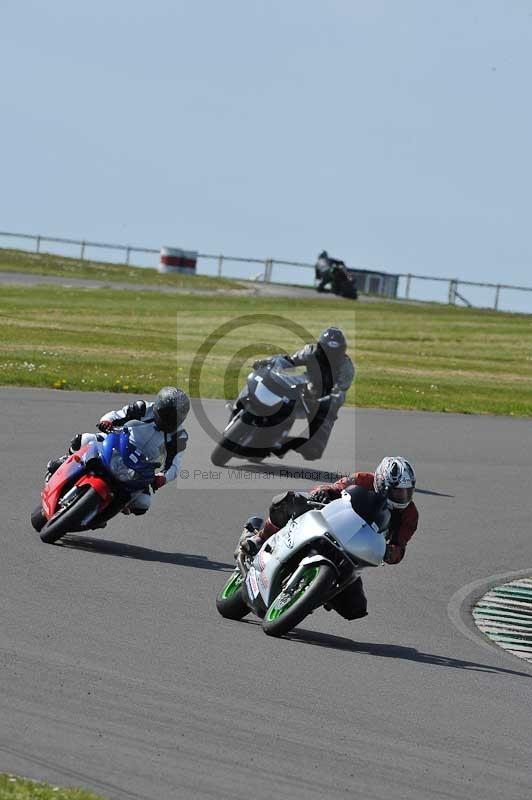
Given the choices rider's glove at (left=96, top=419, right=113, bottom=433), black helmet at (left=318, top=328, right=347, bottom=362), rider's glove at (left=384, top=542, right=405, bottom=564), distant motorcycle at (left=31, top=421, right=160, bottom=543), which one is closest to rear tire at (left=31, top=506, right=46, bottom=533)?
distant motorcycle at (left=31, top=421, right=160, bottom=543)

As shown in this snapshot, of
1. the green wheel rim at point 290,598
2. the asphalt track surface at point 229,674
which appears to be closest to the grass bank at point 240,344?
the asphalt track surface at point 229,674

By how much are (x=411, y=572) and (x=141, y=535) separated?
231cm

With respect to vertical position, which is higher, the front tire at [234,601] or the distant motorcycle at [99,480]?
the distant motorcycle at [99,480]

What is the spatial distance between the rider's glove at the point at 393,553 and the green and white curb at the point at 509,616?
1.33 metres

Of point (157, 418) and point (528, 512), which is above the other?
point (157, 418)

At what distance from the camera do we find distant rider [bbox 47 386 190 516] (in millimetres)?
12383

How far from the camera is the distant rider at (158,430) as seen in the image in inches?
488

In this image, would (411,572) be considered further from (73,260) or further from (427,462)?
(73,260)

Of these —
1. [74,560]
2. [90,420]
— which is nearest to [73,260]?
[90,420]

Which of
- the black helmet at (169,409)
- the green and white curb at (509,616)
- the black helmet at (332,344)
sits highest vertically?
the black helmet at (332,344)

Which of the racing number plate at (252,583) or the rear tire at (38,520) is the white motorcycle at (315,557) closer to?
the racing number plate at (252,583)

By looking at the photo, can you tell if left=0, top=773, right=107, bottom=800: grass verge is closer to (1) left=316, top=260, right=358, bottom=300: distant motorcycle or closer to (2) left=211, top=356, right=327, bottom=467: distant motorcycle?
Answer: (2) left=211, top=356, right=327, bottom=467: distant motorcycle

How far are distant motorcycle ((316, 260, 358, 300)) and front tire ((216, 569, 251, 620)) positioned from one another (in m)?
42.2

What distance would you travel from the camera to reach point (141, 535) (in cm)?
1337
